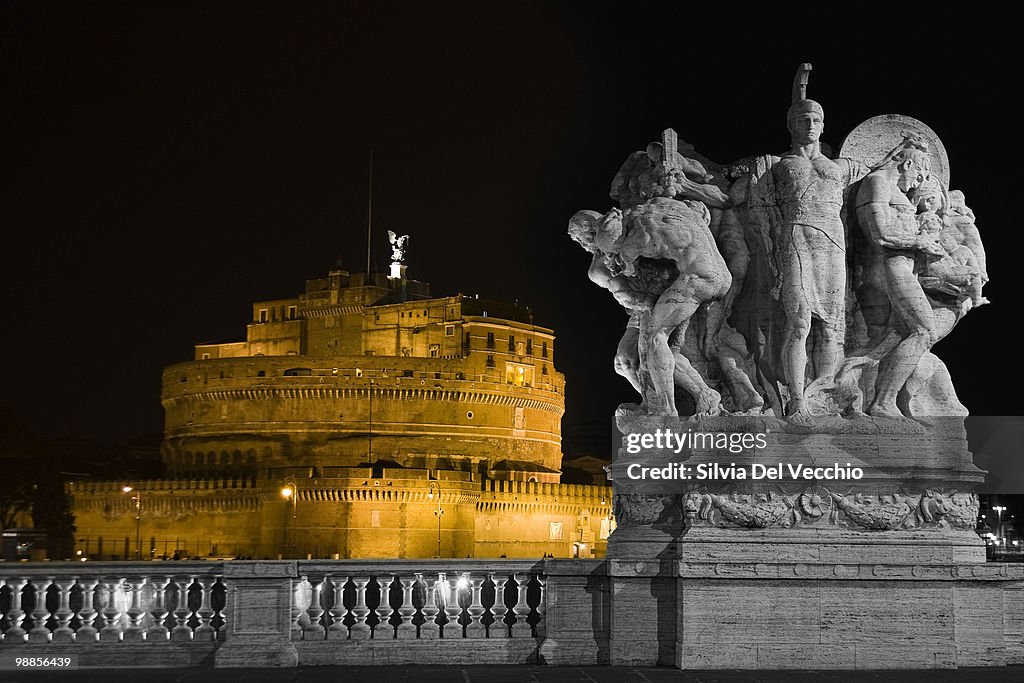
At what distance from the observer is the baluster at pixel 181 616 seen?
10.4 metres

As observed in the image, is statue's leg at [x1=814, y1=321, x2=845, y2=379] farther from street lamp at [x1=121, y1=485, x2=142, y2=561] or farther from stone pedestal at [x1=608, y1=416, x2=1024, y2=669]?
street lamp at [x1=121, y1=485, x2=142, y2=561]

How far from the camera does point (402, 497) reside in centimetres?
8062

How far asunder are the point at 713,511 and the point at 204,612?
11.4ft

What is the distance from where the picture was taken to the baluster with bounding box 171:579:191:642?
10.4m

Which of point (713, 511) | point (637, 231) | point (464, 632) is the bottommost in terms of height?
point (464, 632)

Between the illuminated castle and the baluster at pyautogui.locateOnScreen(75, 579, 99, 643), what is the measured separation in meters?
69.9

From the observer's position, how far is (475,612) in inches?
419

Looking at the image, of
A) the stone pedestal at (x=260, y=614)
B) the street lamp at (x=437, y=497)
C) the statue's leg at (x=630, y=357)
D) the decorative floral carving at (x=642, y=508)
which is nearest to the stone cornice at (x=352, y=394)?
the street lamp at (x=437, y=497)

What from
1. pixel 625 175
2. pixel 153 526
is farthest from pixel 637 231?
pixel 153 526

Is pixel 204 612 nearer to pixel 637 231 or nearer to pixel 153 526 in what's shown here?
pixel 637 231

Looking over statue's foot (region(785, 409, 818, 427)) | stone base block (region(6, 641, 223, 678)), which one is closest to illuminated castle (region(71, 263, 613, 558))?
stone base block (region(6, 641, 223, 678))

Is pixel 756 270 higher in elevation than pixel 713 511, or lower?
higher

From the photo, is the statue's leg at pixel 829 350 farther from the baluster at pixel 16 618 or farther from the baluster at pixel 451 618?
the baluster at pixel 16 618

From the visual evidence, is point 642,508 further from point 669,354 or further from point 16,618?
point 16,618
